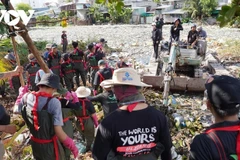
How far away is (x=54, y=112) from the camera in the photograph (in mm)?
2693

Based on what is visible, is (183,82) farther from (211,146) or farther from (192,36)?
(211,146)

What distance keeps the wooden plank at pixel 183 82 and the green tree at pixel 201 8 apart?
28.6 meters

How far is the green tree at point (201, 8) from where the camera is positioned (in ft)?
110

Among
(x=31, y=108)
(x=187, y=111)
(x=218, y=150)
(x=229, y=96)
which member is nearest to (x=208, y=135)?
(x=218, y=150)

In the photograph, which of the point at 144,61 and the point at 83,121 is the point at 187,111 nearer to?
the point at 83,121

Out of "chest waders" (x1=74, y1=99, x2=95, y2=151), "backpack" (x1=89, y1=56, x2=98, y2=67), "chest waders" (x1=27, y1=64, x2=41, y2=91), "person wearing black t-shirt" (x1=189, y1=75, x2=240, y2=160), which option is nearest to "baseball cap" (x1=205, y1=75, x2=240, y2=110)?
"person wearing black t-shirt" (x1=189, y1=75, x2=240, y2=160)

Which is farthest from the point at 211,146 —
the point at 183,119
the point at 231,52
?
the point at 231,52

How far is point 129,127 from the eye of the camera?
196cm

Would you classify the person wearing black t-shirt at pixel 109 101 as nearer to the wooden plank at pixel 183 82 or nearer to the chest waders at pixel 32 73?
the chest waders at pixel 32 73

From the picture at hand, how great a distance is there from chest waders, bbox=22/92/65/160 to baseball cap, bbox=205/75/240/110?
68.0 inches

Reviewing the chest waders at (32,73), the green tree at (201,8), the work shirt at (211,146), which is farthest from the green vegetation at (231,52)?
the green tree at (201,8)

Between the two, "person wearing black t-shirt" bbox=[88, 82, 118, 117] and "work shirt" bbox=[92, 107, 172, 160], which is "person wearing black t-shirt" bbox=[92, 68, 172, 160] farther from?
"person wearing black t-shirt" bbox=[88, 82, 118, 117]

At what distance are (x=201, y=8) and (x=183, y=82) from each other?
2961 centimetres

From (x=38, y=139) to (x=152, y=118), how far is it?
1501 mm
